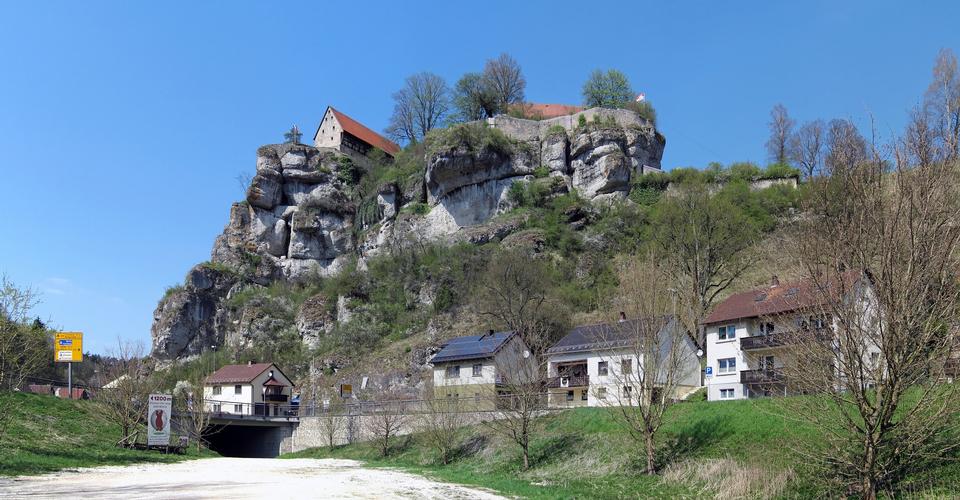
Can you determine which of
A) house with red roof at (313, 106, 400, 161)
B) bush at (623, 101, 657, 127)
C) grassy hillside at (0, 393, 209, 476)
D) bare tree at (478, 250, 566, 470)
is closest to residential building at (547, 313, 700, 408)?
bare tree at (478, 250, 566, 470)

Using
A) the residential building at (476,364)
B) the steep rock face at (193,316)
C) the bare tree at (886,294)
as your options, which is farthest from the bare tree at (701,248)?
the steep rock face at (193,316)

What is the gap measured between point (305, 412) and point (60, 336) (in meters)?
19.5

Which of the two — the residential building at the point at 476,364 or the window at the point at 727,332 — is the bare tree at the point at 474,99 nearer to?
the residential building at the point at 476,364

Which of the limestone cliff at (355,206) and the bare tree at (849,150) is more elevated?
the limestone cliff at (355,206)

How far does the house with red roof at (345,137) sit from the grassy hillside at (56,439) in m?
58.7

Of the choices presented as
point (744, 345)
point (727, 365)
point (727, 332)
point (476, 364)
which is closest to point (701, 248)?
point (727, 332)

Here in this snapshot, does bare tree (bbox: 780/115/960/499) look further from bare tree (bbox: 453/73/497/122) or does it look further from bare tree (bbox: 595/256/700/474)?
bare tree (bbox: 453/73/497/122)

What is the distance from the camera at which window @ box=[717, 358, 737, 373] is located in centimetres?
4338

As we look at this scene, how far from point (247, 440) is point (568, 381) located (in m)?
28.9

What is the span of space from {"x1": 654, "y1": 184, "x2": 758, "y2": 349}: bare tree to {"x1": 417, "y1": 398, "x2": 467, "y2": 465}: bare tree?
48.3 feet

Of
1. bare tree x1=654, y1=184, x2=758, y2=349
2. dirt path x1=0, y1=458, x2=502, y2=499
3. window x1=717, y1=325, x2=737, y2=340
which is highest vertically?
bare tree x1=654, y1=184, x2=758, y2=349

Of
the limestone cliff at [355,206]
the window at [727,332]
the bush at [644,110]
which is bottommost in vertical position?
the window at [727,332]

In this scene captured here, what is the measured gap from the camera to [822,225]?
19625 millimetres

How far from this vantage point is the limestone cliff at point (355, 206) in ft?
265
